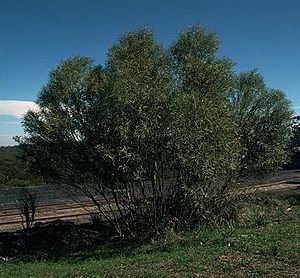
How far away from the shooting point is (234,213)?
1798cm

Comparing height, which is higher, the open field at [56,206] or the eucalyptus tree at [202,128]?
the eucalyptus tree at [202,128]

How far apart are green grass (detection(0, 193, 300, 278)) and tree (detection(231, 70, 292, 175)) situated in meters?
3.89

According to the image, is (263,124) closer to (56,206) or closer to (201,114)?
(201,114)

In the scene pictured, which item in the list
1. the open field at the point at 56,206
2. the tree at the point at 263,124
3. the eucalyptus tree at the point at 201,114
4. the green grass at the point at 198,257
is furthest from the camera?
the open field at the point at 56,206

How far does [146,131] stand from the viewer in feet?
46.9

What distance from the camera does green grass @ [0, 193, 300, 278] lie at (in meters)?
10.9

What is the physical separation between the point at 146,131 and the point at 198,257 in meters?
4.17

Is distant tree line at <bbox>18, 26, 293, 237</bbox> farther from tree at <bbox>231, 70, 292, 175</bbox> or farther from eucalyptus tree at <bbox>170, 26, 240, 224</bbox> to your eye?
tree at <bbox>231, 70, 292, 175</bbox>

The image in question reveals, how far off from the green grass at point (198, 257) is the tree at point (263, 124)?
389 centimetres

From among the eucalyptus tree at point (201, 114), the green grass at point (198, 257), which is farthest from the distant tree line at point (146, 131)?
the green grass at point (198, 257)

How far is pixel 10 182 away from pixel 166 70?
30.3m

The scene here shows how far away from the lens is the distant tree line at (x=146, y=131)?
14500mm

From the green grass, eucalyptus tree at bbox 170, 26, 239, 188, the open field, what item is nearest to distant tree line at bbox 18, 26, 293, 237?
eucalyptus tree at bbox 170, 26, 239, 188

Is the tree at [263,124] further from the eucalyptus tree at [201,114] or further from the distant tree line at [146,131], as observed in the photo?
the eucalyptus tree at [201,114]
